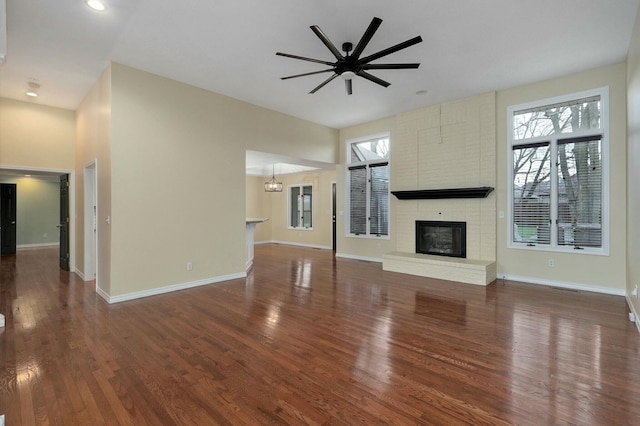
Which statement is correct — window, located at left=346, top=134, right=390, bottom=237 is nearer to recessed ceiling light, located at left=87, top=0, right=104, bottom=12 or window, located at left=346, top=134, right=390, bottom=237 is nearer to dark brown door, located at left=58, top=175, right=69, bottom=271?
recessed ceiling light, located at left=87, top=0, right=104, bottom=12

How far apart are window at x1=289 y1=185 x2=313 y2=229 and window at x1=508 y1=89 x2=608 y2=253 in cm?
648

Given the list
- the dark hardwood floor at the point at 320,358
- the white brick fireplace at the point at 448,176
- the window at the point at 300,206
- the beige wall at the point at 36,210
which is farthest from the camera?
the window at the point at 300,206

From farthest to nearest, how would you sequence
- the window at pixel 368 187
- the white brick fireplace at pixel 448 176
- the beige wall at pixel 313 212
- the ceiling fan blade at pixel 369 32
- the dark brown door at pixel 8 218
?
the beige wall at pixel 313 212, the dark brown door at pixel 8 218, the window at pixel 368 187, the white brick fireplace at pixel 448 176, the ceiling fan blade at pixel 369 32

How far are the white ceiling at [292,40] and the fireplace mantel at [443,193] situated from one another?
1.78m

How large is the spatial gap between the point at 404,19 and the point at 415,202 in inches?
155

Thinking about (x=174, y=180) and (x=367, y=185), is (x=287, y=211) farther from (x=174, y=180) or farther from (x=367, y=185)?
(x=174, y=180)

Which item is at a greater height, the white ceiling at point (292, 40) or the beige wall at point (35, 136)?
the white ceiling at point (292, 40)

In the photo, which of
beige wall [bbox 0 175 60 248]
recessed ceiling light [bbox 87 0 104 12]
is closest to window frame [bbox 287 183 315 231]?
beige wall [bbox 0 175 60 248]

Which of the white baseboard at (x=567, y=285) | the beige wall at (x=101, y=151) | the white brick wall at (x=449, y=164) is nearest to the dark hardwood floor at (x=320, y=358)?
the white baseboard at (x=567, y=285)

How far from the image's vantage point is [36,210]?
31.6 ft

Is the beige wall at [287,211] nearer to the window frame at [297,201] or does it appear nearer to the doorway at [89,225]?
the window frame at [297,201]

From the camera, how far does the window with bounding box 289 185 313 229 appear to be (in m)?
10.7

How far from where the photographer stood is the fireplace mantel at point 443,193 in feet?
18.2

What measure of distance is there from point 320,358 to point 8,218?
10920 mm
